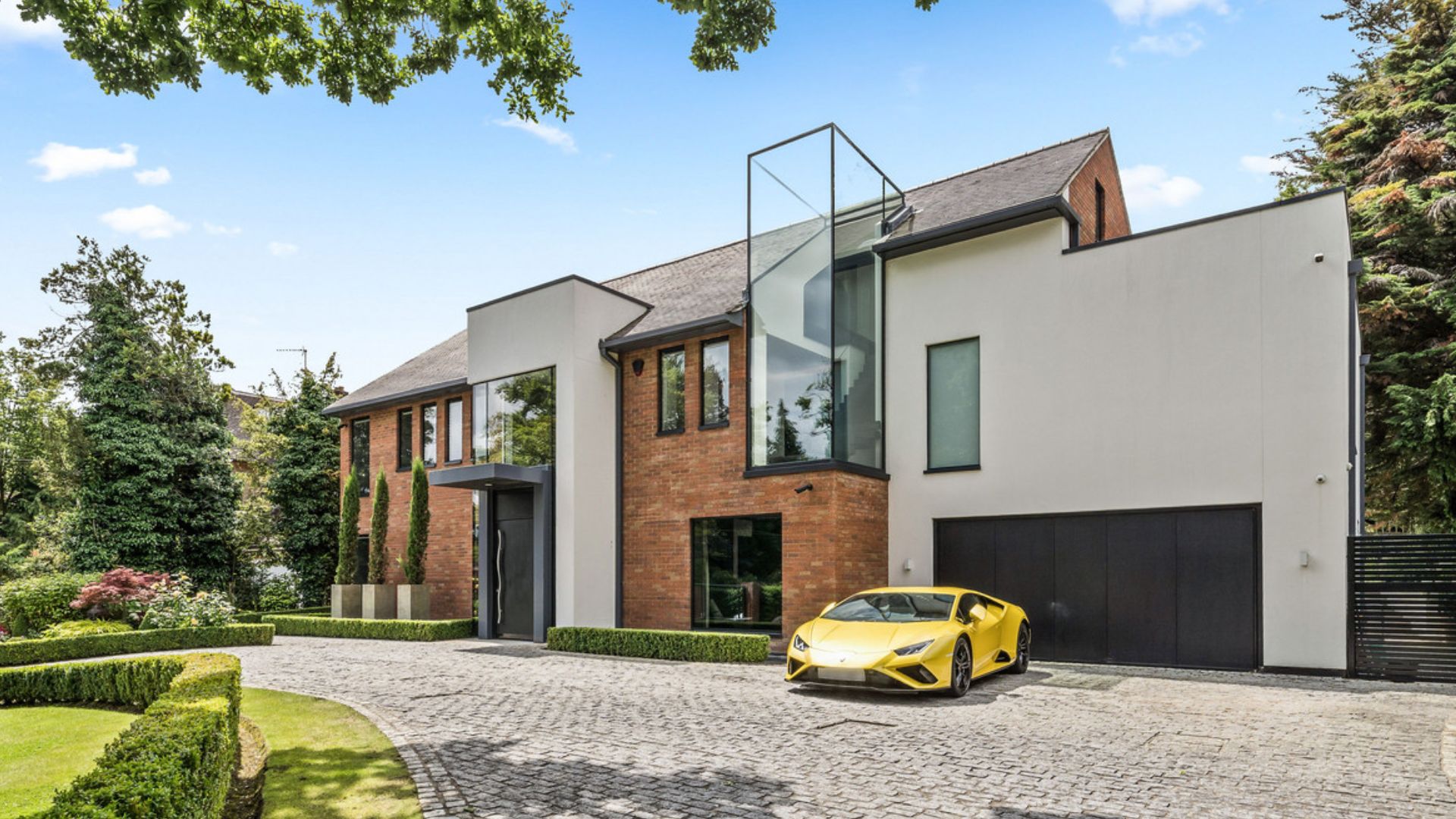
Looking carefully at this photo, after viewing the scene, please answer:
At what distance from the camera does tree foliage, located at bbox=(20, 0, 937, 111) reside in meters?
7.08

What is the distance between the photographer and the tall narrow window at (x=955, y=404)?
13.9 metres

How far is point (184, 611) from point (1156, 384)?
17.2 metres

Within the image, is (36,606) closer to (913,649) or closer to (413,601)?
(413,601)

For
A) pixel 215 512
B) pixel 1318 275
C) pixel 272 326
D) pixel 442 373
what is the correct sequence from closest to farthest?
pixel 1318 275 < pixel 442 373 < pixel 215 512 < pixel 272 326

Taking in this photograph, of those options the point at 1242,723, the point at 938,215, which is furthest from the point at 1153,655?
the point at 938,215

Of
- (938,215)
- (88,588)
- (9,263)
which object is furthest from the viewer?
(9,263)

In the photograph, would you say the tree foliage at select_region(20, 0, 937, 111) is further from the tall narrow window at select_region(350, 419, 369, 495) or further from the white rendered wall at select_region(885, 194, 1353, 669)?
the tall narrow window at select_region(350, 419, 369, 495)

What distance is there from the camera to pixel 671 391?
16.3 m

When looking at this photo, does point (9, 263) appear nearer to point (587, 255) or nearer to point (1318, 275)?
point (587, 255)

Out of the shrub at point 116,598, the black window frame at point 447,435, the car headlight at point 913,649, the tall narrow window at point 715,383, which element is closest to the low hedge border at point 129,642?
the shrub at point 116,598

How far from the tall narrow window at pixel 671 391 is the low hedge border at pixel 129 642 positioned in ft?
27.5

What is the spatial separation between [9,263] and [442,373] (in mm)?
8851

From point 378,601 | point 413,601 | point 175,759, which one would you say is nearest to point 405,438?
point 378,601

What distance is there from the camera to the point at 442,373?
2078 cm
